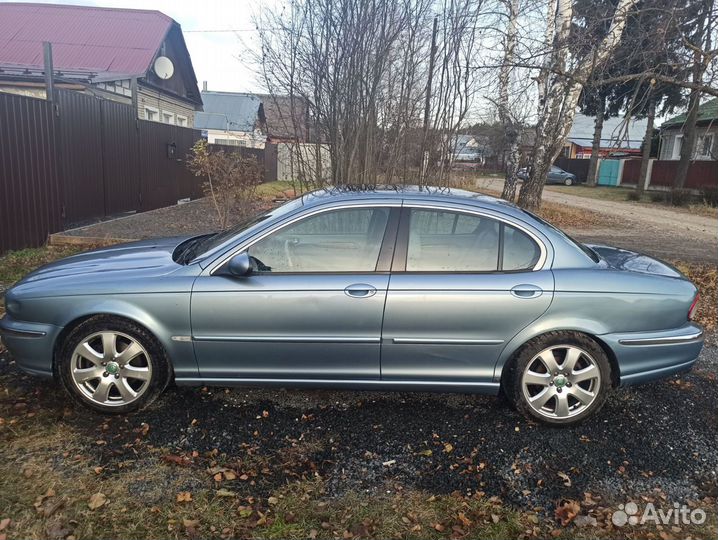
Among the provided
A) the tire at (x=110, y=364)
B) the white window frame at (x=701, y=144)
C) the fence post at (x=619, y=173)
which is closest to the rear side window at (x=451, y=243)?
the tire at (x=110, y=364)

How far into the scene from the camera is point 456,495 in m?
2.80

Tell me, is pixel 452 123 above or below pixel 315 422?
above

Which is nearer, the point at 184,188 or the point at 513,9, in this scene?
the point at 513,9

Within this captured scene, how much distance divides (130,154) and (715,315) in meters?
11.7

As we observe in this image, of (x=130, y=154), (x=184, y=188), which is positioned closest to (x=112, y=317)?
(x=130, y=154)

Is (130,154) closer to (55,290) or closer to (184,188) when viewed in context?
(184,188)

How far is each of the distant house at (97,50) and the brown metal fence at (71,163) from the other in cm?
447

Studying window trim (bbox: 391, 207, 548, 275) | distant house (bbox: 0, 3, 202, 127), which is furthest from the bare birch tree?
distant house (bbox: 0, 3, 202, 127)

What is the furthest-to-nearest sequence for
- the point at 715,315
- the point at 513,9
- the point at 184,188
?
1. the point at 184,188
2. the point at 513,9
3. the point at 715,315

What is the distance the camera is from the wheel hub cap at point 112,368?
342cm

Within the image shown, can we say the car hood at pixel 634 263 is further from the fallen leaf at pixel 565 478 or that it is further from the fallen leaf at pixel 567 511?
the fallen leaf at pixel 567 511

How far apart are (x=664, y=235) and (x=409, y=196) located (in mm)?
11017

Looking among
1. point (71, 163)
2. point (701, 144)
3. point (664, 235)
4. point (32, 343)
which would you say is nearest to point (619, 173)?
point (664, 235)

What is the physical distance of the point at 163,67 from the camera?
19.8m
